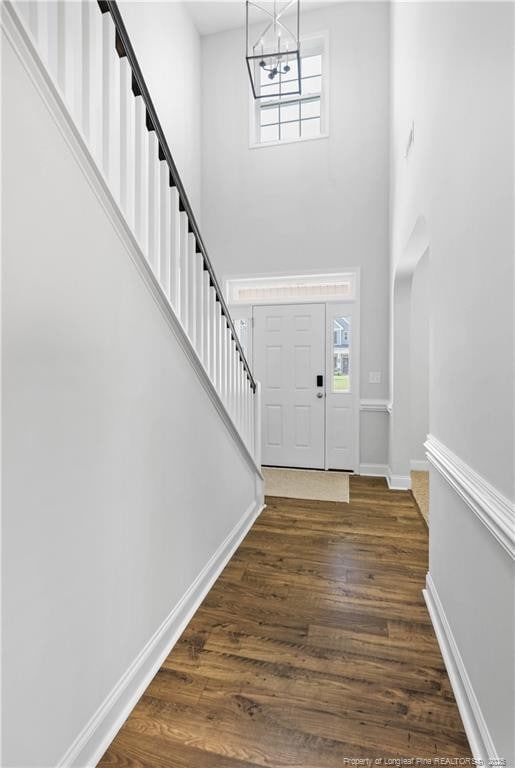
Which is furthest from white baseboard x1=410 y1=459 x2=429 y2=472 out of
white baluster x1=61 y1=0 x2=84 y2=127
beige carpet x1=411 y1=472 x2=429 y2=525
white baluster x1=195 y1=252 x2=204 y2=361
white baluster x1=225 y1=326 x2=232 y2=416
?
white baluster x1=61 y1=0 x2=84 y2=127

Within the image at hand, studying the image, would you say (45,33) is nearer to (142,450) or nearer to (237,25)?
(142,450)

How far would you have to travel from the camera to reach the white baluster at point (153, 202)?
5.49 feet

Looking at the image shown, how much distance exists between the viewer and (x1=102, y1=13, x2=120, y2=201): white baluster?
1.36 meters

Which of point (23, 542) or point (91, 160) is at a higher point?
point (91, 160)

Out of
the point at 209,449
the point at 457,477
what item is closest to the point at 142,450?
the point at 209,449

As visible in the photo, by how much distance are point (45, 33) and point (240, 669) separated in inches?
86.9

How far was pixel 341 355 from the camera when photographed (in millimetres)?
4957

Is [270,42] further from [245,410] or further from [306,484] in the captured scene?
[306,484]

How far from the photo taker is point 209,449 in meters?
2.34

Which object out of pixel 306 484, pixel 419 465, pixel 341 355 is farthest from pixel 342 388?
pixel 419 465

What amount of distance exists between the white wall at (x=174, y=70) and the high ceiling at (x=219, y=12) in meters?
0.11

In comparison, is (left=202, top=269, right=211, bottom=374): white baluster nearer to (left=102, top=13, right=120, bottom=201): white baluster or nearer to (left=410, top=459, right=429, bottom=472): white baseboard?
(left=102, top=13, right=120, bottom=201): white baluster

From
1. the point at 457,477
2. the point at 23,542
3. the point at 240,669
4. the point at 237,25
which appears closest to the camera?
the point at 23,542

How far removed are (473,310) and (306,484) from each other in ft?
10.7
